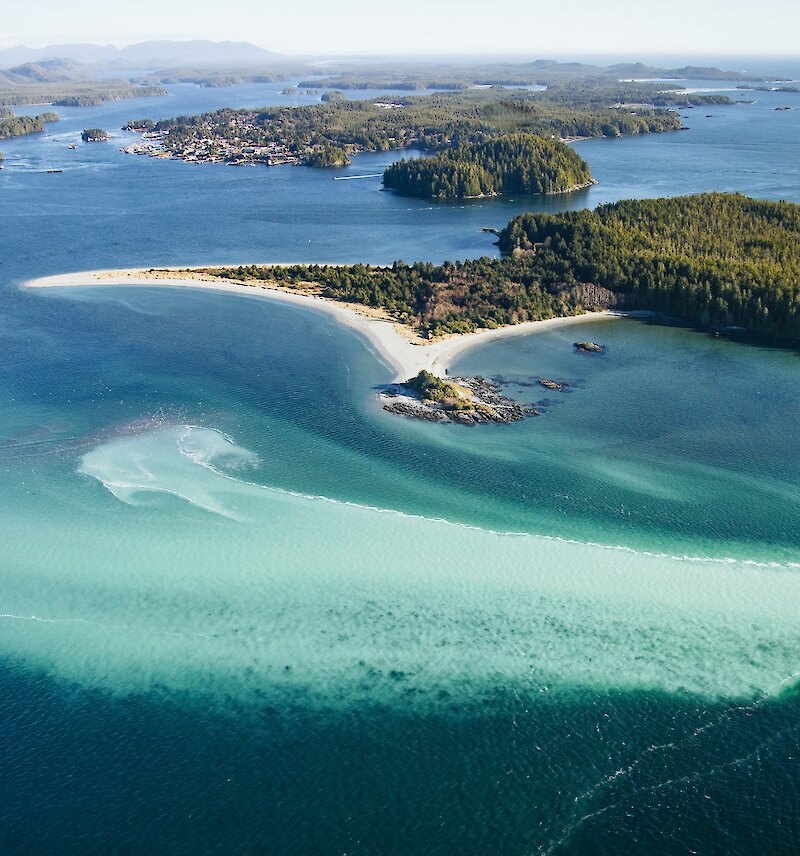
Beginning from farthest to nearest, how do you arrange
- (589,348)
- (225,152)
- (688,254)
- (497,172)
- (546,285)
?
1. (225,152)
2. (497,172)
3. (688,254)
4. (546,285)
5. (589,348)

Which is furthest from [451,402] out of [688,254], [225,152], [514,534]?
[225,152]

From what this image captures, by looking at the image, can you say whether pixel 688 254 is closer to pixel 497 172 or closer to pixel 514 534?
pixel 514 534

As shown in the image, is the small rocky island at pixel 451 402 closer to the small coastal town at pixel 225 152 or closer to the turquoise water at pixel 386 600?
the turquoise water at pixel 386 600

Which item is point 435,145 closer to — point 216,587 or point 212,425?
point 212,425

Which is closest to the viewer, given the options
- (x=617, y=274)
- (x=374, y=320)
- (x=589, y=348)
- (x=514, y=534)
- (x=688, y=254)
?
(x=514, y=534)

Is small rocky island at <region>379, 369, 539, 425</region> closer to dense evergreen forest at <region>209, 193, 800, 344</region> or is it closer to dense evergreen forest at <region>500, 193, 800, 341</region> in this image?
dense evergreen forest at <region>209, 193, 800, 344</region>

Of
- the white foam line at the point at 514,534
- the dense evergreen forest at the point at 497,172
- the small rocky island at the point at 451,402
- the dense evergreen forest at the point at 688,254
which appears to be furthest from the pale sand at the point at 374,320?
the dense evergreen forest at the point at 497,172

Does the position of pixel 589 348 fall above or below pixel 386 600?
above

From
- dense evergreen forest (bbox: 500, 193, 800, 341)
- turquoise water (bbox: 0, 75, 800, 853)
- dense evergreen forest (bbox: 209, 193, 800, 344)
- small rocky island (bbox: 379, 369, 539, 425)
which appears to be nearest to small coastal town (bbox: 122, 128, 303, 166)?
dense evergreen forest (bbox: 500, 193, 800, 341)
